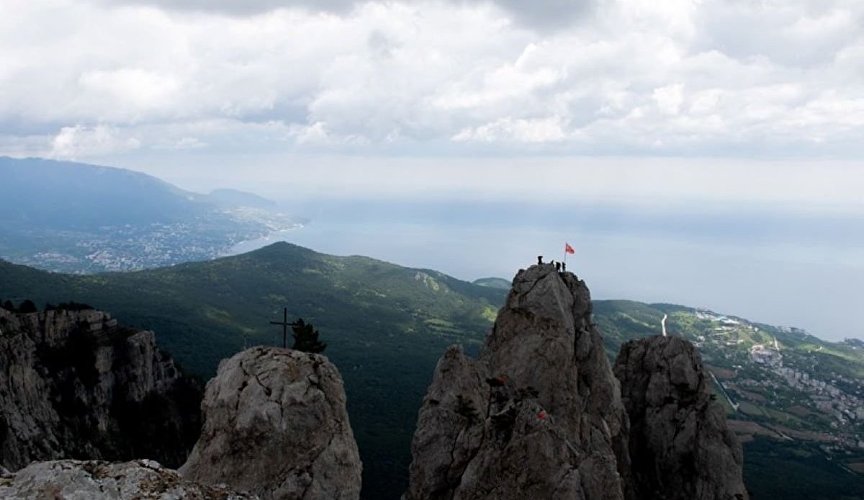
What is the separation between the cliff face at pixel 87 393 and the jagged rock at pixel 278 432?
40.3m

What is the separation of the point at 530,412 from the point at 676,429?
971 inches

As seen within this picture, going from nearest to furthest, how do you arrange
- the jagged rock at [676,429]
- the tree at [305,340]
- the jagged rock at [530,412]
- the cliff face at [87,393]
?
1. the jagged rock at [530,412]
2. the tree at [305,340]
3. the jagged rock at [676,429]
4. the cliff face at [87,393]

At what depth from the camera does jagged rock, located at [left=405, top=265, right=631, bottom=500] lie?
3903 cm

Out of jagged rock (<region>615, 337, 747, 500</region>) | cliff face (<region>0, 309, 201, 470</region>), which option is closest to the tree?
cliff face (<region>0, 309, 201, 470</region>)

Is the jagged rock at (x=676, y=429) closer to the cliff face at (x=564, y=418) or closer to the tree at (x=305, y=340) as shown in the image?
the cliff face at (x=564, y=418)

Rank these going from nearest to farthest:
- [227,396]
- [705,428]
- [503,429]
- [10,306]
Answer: [227,396] → [503,429] → [705,428] → [10,306]

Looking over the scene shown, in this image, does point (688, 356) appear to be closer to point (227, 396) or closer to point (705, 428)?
point (705, 428)

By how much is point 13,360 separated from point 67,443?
11196 mm

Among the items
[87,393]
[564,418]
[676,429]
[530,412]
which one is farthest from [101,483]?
[87,393]

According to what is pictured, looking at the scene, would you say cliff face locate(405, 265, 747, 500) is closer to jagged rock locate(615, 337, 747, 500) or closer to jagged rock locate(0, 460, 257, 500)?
jagged rock locate(615, 337, 747, 500)

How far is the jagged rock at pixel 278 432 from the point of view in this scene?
2844 centimetres

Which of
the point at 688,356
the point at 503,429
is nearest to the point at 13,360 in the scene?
the point at 503,429

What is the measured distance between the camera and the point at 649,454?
57781mm

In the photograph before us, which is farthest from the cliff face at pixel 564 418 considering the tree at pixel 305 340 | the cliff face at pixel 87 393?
the cliff face at pixel 87 393
